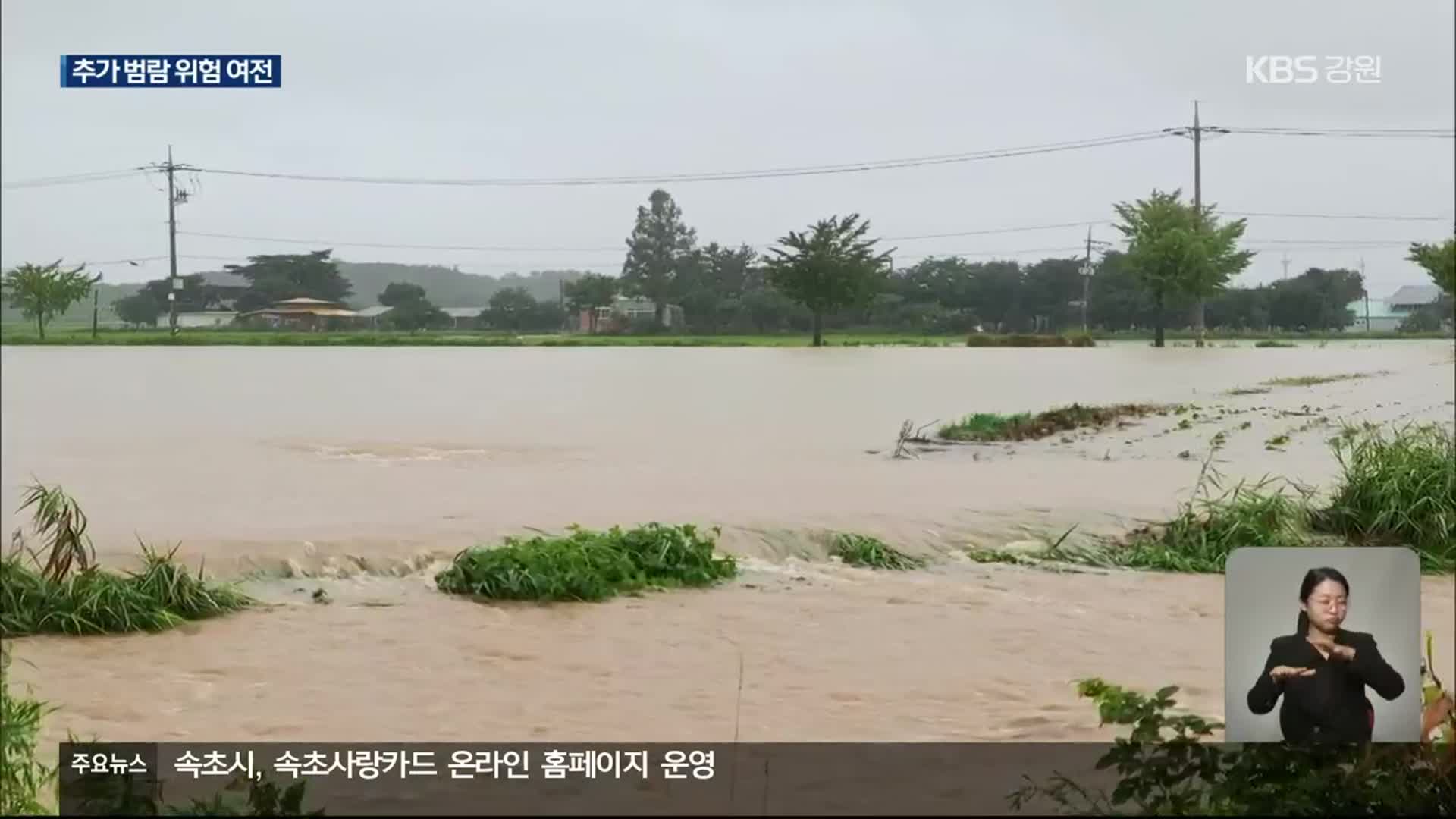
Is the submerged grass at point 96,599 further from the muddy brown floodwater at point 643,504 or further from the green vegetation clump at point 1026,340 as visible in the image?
the green vegetation clump at point 1026,340

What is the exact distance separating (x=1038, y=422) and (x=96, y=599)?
2.55 meters

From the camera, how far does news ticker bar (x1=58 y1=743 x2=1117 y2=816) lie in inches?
91.4

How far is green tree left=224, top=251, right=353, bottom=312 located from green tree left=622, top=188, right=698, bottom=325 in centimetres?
71

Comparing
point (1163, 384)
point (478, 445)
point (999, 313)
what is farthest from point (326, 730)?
point (1163, 384)

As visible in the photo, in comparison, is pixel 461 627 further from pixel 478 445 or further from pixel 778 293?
pixel 778 293

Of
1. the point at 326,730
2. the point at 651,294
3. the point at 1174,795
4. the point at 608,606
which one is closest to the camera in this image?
the point at 1174,795

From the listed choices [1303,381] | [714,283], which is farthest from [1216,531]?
[714,283]

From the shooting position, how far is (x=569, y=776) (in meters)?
2.41

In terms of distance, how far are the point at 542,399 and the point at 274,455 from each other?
714mm

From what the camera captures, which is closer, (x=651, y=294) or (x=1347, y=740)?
(x=1347, y=740)

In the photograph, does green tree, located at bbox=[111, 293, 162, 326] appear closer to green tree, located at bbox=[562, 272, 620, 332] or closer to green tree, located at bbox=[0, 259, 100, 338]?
green tree, located at bbox=[0, 259, 100, 338]

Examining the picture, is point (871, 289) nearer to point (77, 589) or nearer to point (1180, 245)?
point (1180, 245)

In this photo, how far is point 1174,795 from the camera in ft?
7.28

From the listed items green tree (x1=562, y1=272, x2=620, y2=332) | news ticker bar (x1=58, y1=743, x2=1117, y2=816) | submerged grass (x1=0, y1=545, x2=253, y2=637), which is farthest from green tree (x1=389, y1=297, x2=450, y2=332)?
news ticker bar (x1=58, y1=743, x2=1117, y2=816)
